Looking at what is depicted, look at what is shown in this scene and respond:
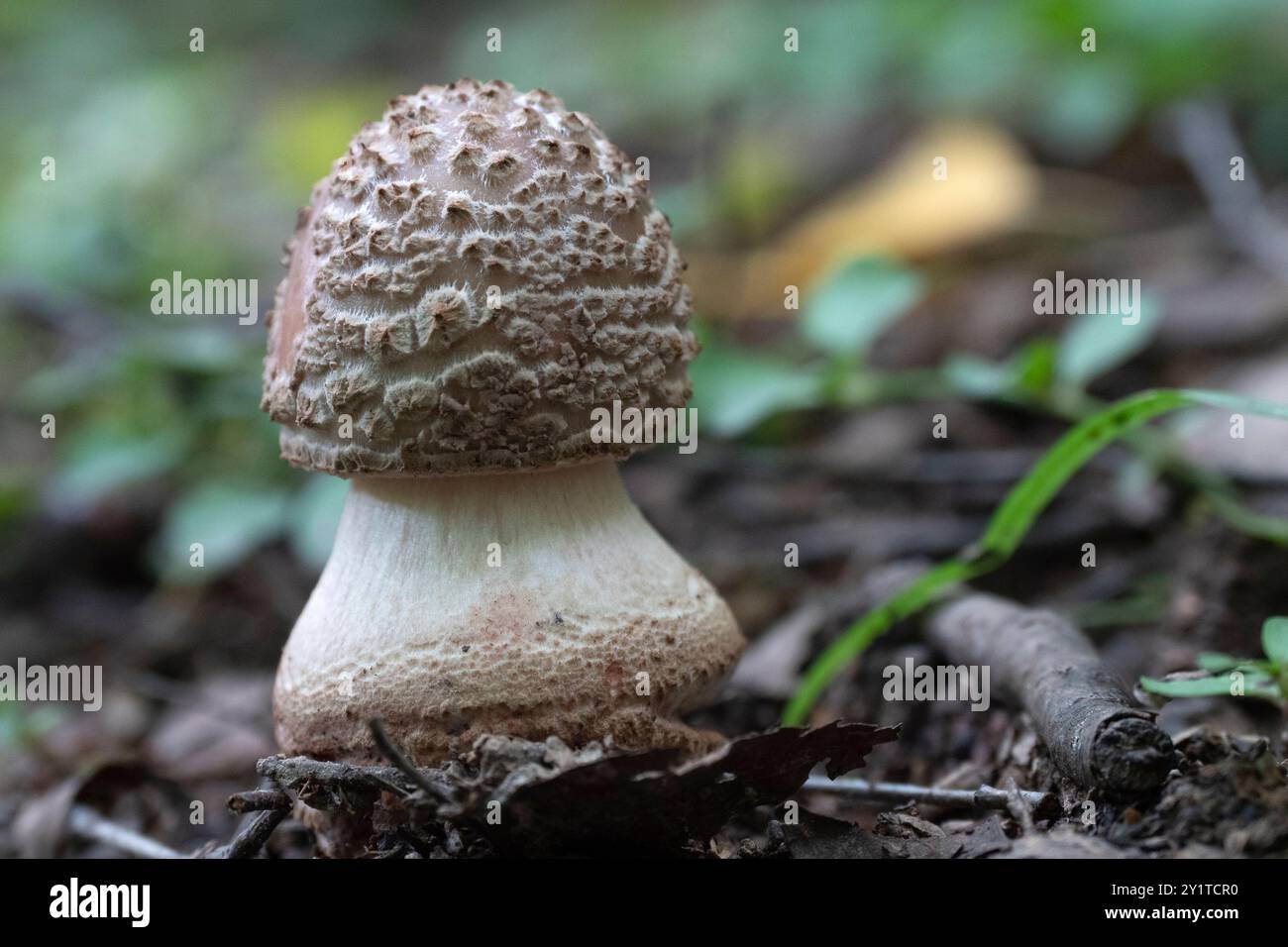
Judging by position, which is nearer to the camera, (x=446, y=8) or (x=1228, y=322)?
(x=1228, y=322)

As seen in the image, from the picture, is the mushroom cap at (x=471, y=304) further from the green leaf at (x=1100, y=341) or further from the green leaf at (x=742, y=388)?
the green leaf at (x=1100, y=341)

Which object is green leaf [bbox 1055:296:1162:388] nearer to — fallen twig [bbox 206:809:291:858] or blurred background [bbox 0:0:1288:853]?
blurred background [bbox 0:0:1288:853]

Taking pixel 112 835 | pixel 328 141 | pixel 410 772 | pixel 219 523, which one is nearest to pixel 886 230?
pixel 219 523

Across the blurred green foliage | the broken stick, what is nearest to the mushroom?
the broken stick

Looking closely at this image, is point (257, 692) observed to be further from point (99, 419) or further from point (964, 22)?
point (964, 22)
